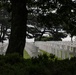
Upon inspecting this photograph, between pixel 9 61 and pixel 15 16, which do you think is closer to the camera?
pixel 9 61

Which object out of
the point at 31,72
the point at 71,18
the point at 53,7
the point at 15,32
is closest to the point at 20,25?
the point at 15,32

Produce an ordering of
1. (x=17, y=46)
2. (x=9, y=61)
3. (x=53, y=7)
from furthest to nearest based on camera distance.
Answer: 1. (x=53, y=7)
2. (x=17, y=46)
3. (x=9, y=61)

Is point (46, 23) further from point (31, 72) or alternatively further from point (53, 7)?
point (31, 72)

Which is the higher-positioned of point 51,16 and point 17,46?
point 51,16

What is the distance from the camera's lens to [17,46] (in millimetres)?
8953

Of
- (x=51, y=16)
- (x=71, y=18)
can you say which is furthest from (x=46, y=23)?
(x=71, y=18)

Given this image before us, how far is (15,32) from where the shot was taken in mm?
9023

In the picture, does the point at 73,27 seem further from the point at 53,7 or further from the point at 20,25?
the point at 20,25

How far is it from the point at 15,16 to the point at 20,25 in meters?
0.41

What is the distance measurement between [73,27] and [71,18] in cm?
63

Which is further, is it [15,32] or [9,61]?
[15,32]

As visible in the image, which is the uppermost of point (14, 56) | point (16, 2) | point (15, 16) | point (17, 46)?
point (16, 2)

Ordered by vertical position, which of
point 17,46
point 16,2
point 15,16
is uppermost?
point 16,2

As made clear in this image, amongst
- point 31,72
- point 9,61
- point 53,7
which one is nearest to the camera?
point 31,72
